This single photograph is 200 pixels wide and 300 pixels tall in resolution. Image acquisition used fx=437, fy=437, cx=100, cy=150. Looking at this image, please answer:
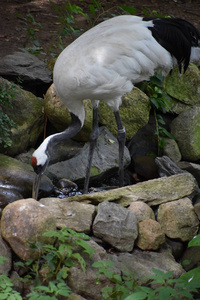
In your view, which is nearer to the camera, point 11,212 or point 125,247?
point 11,212

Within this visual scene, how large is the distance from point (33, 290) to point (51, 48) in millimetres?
4548

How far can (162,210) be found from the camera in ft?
12.6

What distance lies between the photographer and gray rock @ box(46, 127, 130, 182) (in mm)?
4977

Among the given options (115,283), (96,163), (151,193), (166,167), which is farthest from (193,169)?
(115,283)

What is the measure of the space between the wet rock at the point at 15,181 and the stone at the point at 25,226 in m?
1.00

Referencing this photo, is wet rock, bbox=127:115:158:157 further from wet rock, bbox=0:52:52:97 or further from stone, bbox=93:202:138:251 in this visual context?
stone, bbox=93:202:138:251

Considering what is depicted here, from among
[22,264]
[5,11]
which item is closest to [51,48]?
[5,11]

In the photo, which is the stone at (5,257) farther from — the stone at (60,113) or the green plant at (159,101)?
the green plant at (159,101)

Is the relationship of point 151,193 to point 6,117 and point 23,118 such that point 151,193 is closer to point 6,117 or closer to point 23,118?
point 6,117

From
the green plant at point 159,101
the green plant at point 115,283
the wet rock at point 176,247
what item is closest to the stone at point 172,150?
the green plant at point 159,101

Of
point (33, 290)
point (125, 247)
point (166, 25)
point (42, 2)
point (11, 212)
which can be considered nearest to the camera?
point (33, 290)

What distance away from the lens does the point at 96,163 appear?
5.13 meters

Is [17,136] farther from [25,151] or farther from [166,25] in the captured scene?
[166,25]

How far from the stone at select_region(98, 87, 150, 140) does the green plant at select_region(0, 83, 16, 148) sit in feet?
4.00
